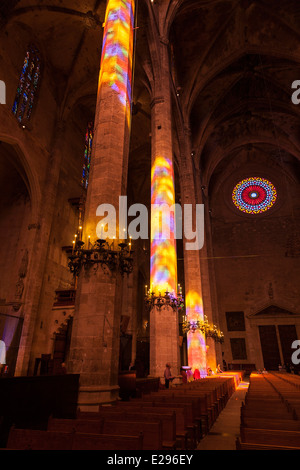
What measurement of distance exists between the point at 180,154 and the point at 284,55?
32.1 feet

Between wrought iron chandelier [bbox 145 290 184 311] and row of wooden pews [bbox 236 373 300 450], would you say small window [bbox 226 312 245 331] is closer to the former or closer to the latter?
Answer: wrought iron chandelier [bbox 145 290 184 311]

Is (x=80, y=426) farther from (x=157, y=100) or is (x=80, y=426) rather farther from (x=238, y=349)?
(x=238, y=349)

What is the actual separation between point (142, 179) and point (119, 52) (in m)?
18.1

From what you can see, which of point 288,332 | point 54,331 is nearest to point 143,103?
point 54,331

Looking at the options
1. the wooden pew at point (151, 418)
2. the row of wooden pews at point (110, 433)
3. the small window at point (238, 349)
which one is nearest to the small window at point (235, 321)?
the small window at point (238, 349)

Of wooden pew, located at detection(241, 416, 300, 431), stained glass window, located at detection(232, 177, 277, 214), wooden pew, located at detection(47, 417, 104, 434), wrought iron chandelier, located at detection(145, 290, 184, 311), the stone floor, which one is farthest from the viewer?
stained glass window, located at detection(232, 177, 277, 214)

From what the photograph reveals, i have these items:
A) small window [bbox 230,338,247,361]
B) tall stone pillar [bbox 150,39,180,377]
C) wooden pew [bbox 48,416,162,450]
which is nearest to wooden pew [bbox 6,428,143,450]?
wooden pew [bbox 48,416,162,450]

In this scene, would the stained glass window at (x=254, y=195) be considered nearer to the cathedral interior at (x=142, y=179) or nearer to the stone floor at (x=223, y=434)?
the cathedral interior at (x=142, y=179)

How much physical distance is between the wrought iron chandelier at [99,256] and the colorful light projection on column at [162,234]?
4.56 m

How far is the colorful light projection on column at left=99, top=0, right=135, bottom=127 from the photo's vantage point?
24.1 feet

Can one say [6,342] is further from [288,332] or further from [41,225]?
[288,332]

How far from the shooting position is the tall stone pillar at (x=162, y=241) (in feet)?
31.3

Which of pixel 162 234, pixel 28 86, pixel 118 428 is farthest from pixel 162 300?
pixel 28 86

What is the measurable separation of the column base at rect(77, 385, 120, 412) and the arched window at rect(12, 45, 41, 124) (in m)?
13.4
